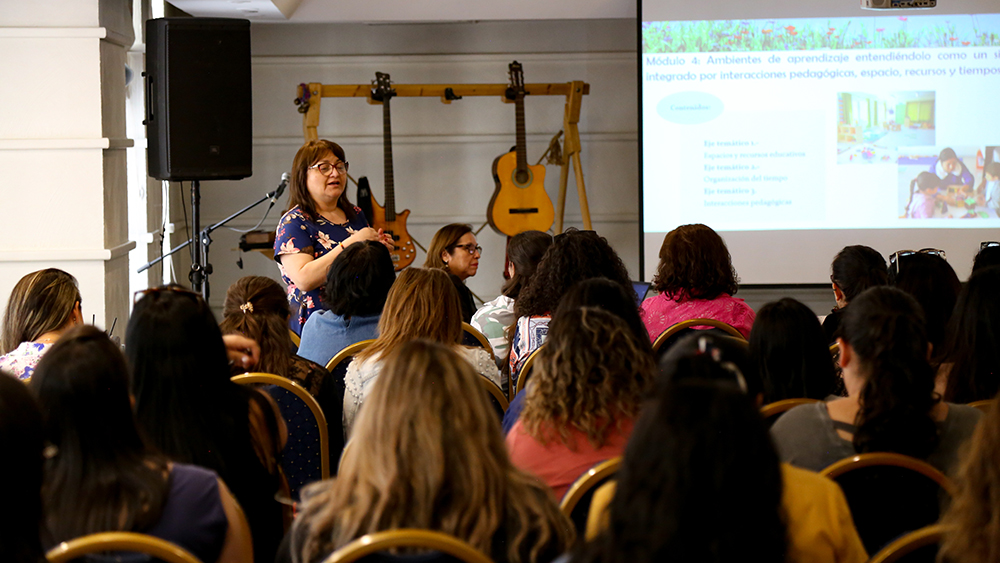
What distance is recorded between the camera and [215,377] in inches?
64.7

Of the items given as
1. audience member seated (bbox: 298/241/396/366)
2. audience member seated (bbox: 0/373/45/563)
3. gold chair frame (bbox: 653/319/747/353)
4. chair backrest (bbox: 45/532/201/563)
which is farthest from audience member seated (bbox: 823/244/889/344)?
audience member seated (bbox: 0/373/45/563)

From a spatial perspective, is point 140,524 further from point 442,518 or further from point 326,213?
point 326,213

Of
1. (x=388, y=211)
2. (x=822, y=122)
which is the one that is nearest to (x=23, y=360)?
(x=388, y=211)

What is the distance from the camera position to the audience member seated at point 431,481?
4.07 feet

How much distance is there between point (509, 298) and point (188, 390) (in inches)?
74.4

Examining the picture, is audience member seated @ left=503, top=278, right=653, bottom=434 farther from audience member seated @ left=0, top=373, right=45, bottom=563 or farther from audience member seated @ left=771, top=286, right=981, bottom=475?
audience member seated @ left=0, top=373, right=45, bottom=563

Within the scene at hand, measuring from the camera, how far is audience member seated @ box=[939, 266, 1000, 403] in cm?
218

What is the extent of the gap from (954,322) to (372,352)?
1.45 metres

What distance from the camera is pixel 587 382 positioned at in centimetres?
174

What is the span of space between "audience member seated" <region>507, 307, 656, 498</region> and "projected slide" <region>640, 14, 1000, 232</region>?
3.80 metres

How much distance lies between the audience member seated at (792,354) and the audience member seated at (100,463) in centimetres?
126

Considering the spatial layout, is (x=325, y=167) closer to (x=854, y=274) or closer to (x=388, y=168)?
(x=854, y=274)

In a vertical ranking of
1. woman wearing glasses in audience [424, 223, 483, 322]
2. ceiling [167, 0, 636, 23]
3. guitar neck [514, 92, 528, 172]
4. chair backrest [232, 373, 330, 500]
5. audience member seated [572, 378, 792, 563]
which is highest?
ceiling [167, 0, 636, 23]

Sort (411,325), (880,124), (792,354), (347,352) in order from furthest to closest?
(880,124), (347,352), (411,325), (792,354)
